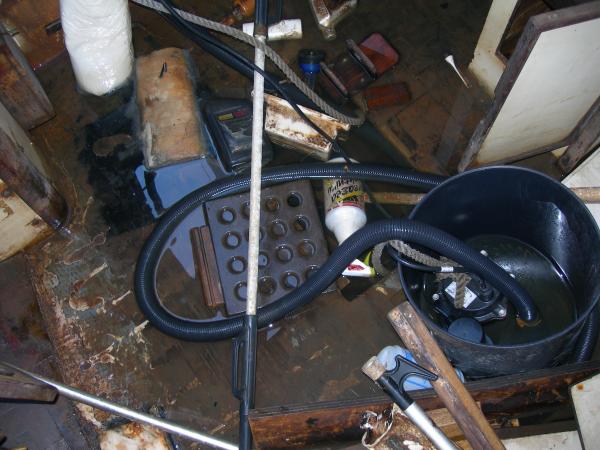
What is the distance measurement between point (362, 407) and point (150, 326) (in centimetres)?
91

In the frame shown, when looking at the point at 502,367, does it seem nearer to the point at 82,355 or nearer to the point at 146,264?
the point at 146,264

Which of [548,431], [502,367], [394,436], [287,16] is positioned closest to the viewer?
[394,436]

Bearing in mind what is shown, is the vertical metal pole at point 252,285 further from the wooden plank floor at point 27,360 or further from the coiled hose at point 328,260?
the wooden plank floor at point 27,360

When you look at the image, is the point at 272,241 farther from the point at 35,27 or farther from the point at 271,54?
the point at 35,27

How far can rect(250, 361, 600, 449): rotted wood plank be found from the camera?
155 centimetres

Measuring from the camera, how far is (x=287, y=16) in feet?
8.29

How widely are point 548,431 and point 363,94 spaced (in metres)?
1.42

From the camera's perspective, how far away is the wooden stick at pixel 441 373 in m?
1.40

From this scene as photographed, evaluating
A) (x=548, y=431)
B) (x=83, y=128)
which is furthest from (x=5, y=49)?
(x=548, y=431)

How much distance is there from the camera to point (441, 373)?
1.42 metres

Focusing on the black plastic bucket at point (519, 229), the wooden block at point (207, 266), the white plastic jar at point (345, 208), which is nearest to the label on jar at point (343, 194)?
the white plastic jar at point (345, 208)

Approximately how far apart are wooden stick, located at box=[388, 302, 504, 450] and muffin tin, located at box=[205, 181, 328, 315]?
710 millimetres

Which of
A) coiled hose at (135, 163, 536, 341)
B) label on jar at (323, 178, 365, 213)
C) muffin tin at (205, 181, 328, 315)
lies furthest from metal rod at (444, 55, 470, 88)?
muffin tin at (205, 181, 328, 315)

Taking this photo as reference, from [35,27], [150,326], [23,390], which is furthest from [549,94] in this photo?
[35,27]
